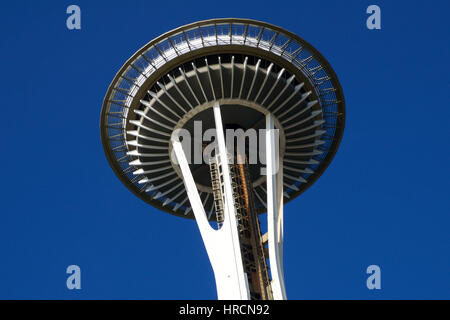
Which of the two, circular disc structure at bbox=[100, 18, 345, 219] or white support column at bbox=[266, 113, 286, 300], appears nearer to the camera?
white support column at bbox=[266, 113, 286, 300]

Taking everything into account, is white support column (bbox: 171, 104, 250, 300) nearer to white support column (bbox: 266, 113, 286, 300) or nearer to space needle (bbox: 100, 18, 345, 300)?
space needle (bbox: 100, 18, 345, 300)

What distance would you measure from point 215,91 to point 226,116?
7.34ft

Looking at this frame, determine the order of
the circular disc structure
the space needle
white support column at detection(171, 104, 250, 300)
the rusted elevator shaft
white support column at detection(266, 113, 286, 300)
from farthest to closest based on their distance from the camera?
1. the circular disc structure
2. the space needle
3. the rusted elevator shaft
4. white support column at detection(266, 113, 286, 300)
5. white support column at detection(171, 104, 250, 300)

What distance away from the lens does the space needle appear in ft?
136

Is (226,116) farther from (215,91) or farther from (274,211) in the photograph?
(274,211)

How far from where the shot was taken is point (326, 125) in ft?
154

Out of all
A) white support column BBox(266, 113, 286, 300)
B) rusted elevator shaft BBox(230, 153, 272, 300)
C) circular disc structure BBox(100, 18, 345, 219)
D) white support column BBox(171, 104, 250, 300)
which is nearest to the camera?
white support column BBox(171, 104, 250, 300)

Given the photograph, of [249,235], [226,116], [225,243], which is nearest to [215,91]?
[226,116]

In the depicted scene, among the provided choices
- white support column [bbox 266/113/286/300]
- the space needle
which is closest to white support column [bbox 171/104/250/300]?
the space needle

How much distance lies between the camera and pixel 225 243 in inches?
1547

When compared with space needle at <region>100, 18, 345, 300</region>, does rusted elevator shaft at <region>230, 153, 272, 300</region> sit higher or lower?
lower

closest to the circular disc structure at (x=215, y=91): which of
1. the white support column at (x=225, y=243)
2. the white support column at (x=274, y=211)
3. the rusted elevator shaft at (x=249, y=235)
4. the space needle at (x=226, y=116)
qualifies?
the space needle at (x=226, y=116)

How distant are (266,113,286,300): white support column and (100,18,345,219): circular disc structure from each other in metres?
1.50
